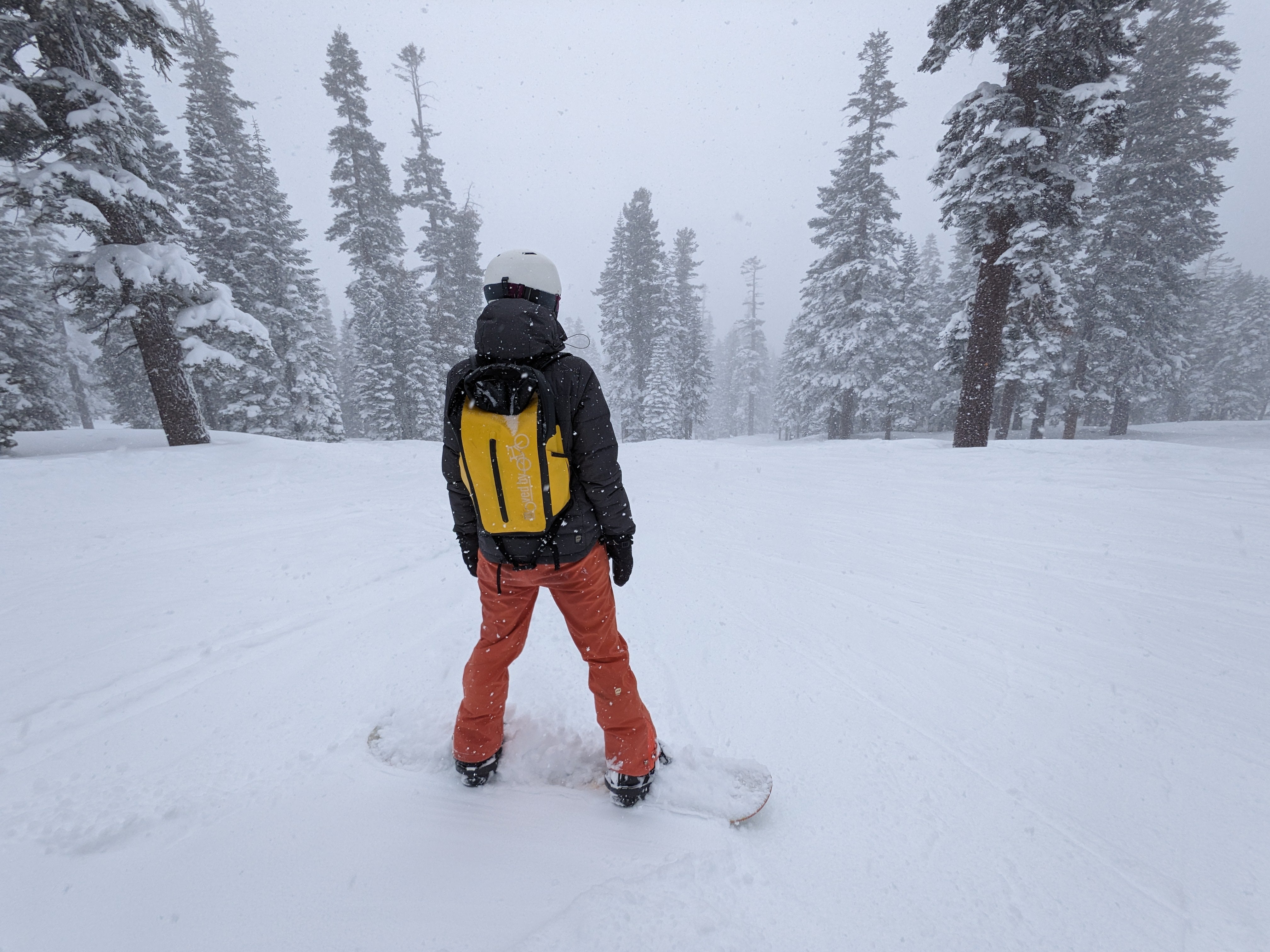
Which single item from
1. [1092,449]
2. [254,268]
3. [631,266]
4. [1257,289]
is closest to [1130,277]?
[1092,449]

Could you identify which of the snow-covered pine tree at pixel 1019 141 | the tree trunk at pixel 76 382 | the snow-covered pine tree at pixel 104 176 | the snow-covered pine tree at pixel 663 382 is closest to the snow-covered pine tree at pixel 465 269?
the snow-covered pine tree at pixel 663 382

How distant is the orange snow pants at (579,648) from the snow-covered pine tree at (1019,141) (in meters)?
11.1

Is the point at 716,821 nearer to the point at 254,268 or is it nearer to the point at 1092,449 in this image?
the point at 1092,449

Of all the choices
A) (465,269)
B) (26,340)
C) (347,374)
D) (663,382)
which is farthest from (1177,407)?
(26,340)

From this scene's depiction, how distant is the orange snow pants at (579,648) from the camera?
212 cm

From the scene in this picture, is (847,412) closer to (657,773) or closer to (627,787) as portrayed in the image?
(657,773)

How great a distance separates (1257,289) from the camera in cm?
4144

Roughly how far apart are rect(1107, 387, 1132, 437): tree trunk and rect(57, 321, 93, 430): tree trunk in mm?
51072

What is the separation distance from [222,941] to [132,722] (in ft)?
5.53

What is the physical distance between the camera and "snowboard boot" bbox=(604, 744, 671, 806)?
6.91 ft

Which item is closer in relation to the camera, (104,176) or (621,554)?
(621,554)

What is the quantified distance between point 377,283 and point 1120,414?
3424cm

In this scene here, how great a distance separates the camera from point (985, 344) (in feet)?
33.7

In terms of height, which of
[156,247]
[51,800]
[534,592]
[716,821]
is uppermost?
[156,247]
